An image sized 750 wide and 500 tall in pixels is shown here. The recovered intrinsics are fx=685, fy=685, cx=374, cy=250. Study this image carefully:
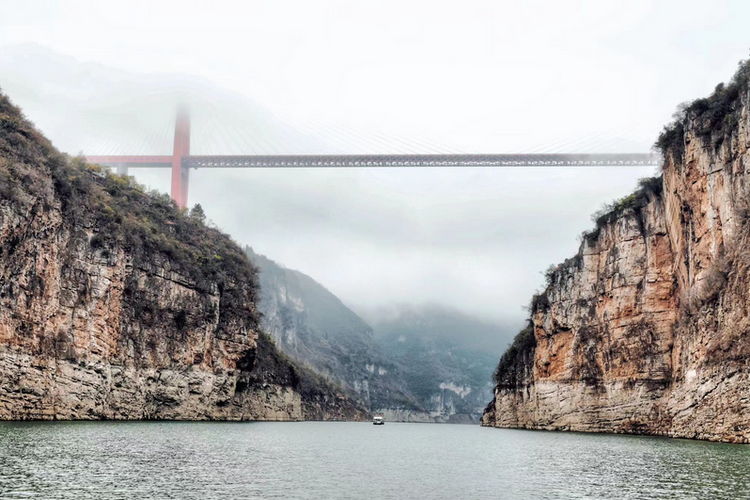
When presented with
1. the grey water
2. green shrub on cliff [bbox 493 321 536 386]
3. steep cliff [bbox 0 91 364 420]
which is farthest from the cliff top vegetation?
green shrub on cliff [bbox 493 321 536 386]

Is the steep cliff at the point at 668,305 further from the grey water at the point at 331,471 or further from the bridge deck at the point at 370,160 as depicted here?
the bridge deck at the point at 370,160

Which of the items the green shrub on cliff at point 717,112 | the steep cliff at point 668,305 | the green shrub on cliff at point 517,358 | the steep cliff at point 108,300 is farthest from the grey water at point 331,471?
the green shrub on cliff at point 517,358

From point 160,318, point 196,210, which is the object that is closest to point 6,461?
point 160,318

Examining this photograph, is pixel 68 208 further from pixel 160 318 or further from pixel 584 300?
pixel 584 300

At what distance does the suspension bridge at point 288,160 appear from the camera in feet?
301

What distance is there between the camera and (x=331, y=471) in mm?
26469

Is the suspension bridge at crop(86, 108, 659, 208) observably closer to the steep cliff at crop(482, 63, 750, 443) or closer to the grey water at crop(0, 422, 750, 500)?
the steep cliff at crop(482, 63, 750, 443)

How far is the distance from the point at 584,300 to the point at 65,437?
155 feet

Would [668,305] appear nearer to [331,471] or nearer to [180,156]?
[331,471]

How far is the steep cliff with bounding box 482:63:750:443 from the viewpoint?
38906 millimetres

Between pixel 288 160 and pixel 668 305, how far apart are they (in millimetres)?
57314

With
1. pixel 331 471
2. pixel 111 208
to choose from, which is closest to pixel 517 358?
pixel 111 208

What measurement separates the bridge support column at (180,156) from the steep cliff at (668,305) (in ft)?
163

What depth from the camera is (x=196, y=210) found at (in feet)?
320
